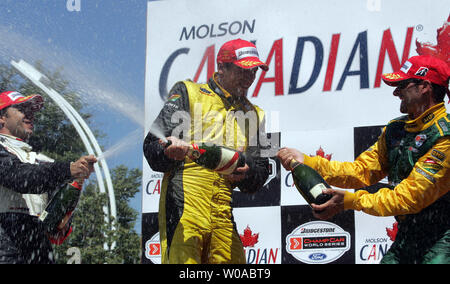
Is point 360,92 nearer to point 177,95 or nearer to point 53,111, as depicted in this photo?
point 177,95

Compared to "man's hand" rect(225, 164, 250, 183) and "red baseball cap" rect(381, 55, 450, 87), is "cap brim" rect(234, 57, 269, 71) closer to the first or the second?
"man's hand" rect(225, 164, 250, 183)

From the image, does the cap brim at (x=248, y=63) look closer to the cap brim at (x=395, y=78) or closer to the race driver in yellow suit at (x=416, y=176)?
the race driver in yellow suit at (x=416, y=176)

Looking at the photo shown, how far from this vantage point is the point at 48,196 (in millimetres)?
4820

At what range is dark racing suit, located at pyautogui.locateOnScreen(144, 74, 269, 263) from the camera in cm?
394

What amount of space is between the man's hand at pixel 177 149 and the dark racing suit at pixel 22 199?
2.75ft

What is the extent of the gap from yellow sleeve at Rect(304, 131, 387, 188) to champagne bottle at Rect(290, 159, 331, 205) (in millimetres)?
327

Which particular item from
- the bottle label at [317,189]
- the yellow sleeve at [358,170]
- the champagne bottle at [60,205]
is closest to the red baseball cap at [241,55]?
the yellow sleeve at [358,170]

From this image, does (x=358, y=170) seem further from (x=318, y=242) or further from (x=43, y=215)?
(x=43, y=215)

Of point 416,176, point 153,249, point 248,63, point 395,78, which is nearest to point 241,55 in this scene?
point 248,63

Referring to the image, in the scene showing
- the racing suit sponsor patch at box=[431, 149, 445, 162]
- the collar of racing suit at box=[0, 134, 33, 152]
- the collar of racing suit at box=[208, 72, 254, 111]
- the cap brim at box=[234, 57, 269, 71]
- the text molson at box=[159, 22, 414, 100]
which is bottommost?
the racing suit sponsor patch at box=[431, 149, 445, 162]

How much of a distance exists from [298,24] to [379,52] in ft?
2.55

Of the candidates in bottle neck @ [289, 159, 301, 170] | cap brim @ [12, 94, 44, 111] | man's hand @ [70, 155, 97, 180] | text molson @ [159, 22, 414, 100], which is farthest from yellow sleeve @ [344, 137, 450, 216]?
cap brim @ [12, 94, 44, 111]

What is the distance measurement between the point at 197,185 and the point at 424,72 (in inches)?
58.8

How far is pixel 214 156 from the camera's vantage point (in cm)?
384
